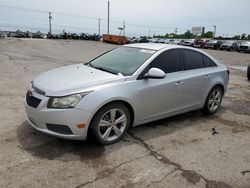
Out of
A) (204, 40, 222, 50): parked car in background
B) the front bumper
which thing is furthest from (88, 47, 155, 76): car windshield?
(204, 40, 222, 50): parked car in background

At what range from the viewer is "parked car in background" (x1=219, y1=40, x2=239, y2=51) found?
34.3 meters

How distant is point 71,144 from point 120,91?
110 centimetres

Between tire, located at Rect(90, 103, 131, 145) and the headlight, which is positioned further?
tire, located at Rect(90, 103, 131, 145)

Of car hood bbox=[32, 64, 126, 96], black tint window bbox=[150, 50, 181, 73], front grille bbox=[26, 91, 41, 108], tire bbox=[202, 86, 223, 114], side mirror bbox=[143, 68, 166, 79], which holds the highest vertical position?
black tint window bbox=[150, 50, 181, 73]

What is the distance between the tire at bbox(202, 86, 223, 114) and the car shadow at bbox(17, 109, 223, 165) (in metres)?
1.13

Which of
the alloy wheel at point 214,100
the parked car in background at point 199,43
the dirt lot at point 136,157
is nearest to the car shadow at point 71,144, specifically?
the dirt lot at point 136,157

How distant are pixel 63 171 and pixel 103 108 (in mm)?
1030

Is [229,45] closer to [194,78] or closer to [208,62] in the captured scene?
[208,62]

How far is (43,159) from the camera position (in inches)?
140

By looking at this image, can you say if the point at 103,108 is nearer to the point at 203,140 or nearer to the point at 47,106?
the point at 47,106

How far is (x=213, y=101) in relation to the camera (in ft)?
19.2

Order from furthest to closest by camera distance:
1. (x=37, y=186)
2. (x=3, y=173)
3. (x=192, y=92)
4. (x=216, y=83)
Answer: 1. (x=216, y=83)
2. (x=192, y=92)
3. (x=3, y=173)
4. (x=37, y=186)

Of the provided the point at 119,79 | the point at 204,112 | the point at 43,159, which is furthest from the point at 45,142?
the point at 204,112

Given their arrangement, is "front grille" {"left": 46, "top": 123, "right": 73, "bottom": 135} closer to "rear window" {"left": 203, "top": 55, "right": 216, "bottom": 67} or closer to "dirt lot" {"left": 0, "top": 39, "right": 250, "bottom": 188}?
"dirt lot" {"left": 0, "top": 39, "right": 250, "bottom": 188}
